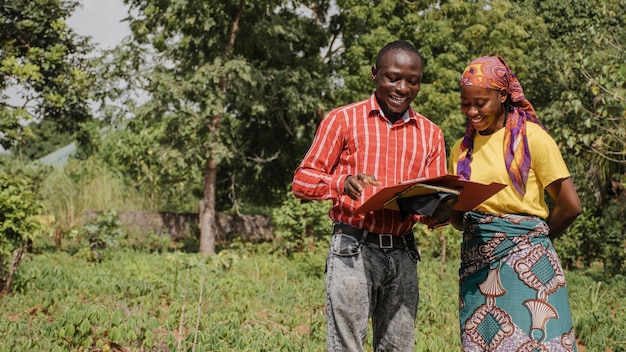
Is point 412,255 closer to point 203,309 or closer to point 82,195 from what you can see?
point 203,309

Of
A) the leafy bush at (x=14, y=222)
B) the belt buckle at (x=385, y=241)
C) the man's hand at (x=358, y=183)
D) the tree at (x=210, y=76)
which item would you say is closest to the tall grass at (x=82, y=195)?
the tree at (x=210, y=76)

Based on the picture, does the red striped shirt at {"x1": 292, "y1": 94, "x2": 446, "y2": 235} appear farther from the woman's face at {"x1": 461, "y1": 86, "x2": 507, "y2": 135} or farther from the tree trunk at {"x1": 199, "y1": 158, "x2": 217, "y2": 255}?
the tree trunk at {"x1": 199, "y1": 158, "x2": 217, "y2": 255}

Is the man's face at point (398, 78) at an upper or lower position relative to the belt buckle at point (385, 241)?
upper

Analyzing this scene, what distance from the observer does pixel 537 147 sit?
2607 millimetres

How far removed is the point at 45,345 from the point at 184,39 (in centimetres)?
1054

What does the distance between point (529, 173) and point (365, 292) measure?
828 millimetres

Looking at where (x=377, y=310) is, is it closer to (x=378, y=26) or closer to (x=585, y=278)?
(x=585, y=278)

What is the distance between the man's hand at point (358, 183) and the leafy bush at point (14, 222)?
588cm

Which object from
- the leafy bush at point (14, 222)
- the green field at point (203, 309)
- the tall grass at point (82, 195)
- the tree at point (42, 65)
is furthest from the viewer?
the tall grass at point (82, 195)

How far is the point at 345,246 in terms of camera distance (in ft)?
8.34

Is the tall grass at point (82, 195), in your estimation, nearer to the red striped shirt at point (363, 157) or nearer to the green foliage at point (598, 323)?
the green foliage at point (598, 323)

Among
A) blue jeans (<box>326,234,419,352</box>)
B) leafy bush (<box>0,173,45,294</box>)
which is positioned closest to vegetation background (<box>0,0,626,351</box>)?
leafy bush (<box>0,173,45,294</box>)

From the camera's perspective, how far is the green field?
4.57 m

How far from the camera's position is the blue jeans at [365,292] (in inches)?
99.3
